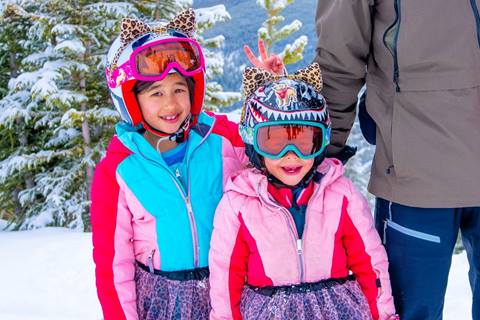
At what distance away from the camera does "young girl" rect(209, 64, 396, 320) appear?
2207 millimetres

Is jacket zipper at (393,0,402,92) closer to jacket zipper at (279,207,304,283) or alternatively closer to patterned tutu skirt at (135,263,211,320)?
jacket zipper at (279,207,304,283)

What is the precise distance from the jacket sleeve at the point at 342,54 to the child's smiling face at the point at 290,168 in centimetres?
33

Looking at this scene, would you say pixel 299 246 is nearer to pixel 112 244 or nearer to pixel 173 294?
pixel 173 294

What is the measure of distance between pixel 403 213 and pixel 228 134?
3.13 feet

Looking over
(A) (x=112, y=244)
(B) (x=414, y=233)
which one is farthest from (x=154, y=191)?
(B) (x=414, y=233)

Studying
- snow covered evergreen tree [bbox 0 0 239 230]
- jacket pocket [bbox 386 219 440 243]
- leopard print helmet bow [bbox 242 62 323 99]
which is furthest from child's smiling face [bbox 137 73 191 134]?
snow covered evergreen tree [bbox 0 0 239 230]

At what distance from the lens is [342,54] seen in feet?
7.48

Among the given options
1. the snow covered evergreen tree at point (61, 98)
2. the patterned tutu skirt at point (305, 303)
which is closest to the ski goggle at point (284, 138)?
the patterned tutu skirt at point (305, 303)

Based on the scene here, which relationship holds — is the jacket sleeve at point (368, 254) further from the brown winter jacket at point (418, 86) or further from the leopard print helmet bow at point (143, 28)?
the leopard print helmet bow at point (143, 28)

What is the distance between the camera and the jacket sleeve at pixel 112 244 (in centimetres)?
225

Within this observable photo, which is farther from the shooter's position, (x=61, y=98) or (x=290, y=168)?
(x=61, y=98)

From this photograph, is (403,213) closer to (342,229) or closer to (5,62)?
(342,229)

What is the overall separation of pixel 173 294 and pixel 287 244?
0.60m

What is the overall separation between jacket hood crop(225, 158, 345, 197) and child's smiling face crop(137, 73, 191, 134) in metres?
0.40
